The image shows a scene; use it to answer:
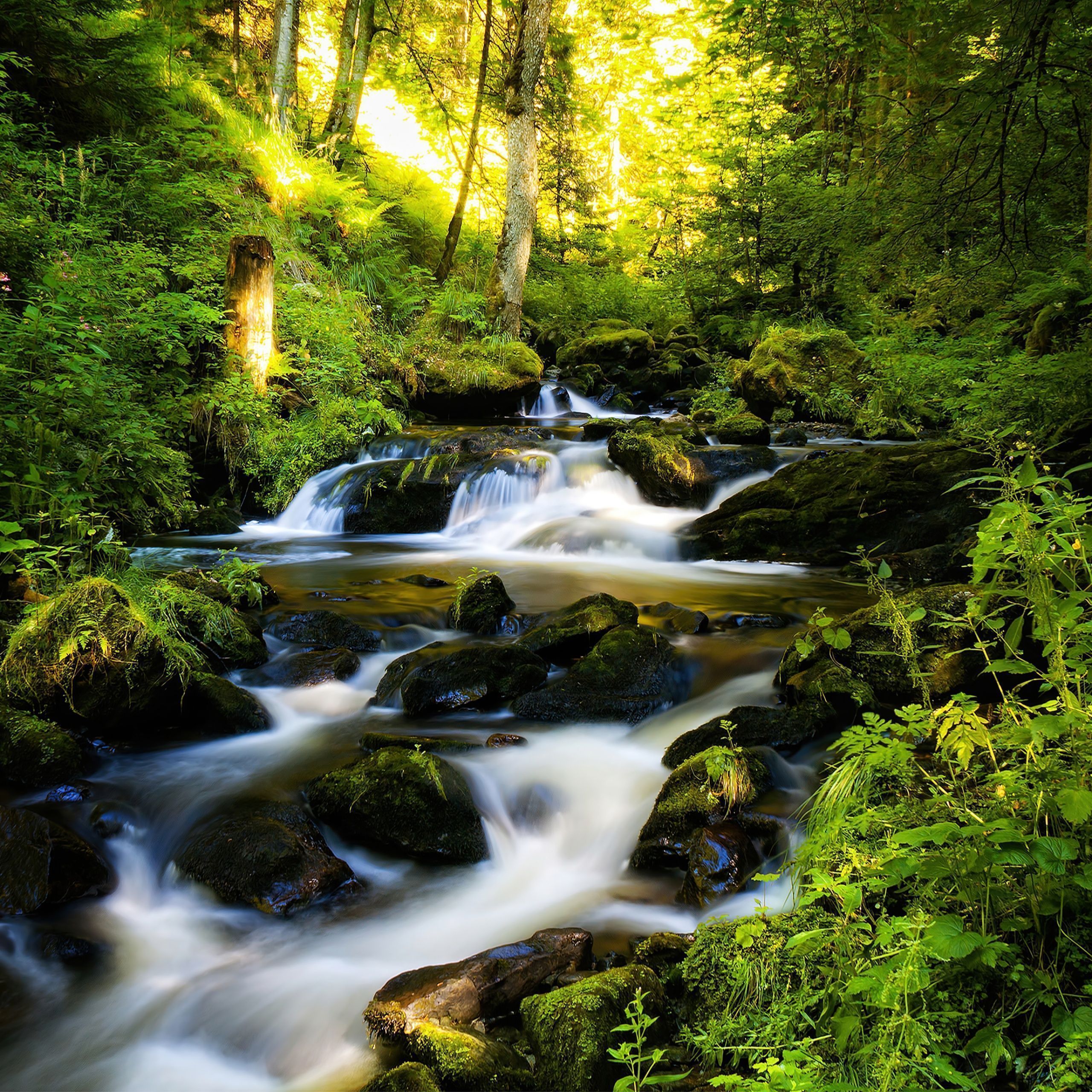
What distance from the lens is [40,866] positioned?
10.5ft

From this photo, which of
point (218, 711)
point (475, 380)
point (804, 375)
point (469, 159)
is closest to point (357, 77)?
point (469, 159)

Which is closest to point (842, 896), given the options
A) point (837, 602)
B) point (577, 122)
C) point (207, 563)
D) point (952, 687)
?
point (952, 687)

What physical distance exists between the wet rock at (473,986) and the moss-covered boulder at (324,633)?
10.3 feet

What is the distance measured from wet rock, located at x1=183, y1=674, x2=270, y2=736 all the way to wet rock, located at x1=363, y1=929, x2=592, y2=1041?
2263 millimetres

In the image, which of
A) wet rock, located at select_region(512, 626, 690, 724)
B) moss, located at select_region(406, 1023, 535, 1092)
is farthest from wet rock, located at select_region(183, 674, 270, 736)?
moss, located at select_region(406, 1023, 535, 1092)

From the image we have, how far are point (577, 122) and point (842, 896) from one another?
25625mm

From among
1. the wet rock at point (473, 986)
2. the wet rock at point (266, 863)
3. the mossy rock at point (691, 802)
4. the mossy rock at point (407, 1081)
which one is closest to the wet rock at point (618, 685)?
the mossy rock at point (691, 802)

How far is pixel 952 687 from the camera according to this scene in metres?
3.79

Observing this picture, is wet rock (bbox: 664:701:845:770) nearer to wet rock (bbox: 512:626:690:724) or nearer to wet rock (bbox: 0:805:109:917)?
wet rock (bbox: 512:626:690:724)

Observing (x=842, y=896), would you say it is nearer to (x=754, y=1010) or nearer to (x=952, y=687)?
(x=754, y=1010)

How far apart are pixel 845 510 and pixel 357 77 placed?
48.2 ft

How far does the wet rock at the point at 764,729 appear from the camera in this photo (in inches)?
154

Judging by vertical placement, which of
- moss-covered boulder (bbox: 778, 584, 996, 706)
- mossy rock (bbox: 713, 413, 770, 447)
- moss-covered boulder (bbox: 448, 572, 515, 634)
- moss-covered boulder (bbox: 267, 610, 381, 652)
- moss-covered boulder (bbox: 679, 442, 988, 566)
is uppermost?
mossy rock (bbox: 713, 413, 770, 447)

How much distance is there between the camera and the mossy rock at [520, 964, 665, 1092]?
218 centimetres
